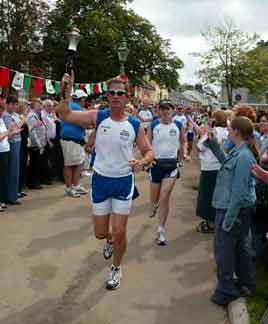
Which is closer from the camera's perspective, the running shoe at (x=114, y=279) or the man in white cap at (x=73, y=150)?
the running shoe at (x=114, y=279)

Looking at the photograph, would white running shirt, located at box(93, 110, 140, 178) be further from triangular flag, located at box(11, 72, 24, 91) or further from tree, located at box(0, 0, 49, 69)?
tree, located at box(0, 0, 49, 69)

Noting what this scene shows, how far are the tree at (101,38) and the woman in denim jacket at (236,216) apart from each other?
3990cm

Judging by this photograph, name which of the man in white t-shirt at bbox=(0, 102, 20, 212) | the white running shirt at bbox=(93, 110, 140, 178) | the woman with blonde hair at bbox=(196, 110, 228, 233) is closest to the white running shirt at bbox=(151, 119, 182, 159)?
the woman with blonde hair at bbox=(196, 110, 228, 233)

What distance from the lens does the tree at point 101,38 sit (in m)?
42.9

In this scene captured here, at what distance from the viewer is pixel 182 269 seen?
5.35 meters

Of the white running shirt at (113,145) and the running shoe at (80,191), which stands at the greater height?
the white running shirt at (113,145)

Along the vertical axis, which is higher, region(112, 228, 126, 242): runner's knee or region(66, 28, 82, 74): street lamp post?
region(66, 28, 82, 74): street lamp post

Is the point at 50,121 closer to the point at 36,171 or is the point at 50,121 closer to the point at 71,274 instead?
the point at 36,171

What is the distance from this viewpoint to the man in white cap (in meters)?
9.09

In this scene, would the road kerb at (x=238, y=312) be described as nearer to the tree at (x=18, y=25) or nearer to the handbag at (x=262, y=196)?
the handbag at (x=262, y=196)

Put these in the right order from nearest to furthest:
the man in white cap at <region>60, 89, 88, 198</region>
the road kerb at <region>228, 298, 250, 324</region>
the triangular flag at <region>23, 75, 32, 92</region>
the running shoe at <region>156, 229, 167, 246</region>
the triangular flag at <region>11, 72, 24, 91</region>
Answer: the road kerb at <region>228, 298, 250, 324</region>
the running shoe at <region>156, 229, 167, 246</region>
the man in white cap at <region>60, 89, 88, 198</region>
the triangular flag at <region>11, 72, 24, 91</region>
the triangular flag at <region>23, 75, 32, 92</region>

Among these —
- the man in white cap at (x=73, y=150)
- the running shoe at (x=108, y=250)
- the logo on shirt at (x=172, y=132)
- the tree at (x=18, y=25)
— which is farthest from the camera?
the tree at (x=18, y=25)

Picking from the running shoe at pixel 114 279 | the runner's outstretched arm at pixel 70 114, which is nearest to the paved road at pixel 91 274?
the running shoe at pixel 114 279

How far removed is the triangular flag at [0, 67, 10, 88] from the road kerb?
901 cm
